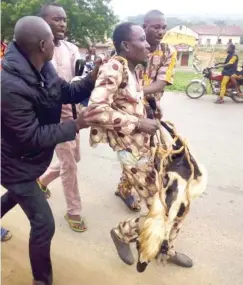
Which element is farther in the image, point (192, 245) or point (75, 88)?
point (192, 245)

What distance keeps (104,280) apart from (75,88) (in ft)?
4.18

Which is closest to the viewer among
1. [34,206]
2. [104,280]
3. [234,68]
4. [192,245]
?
[34,206]

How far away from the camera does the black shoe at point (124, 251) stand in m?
2.53

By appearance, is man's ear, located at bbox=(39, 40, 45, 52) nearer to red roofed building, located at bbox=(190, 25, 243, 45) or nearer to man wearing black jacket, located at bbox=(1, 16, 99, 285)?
man wearing black jacket, located at bbox=(1, 16, 99, 285)

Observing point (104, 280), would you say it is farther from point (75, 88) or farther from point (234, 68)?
point (234, 68)

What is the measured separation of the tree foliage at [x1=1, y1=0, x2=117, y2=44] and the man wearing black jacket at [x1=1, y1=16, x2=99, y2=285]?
72.5 ft

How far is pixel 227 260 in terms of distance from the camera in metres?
2.63

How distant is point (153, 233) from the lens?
204cm

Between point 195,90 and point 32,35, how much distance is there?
8.67 meters

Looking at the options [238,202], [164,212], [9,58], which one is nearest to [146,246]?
[164,212]

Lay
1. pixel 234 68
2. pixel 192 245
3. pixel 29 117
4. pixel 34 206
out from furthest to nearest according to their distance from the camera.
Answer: pixel 234 68 < pixel 192 245 < pixel 34 206 < pixel 29 117

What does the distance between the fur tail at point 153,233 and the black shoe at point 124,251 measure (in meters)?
0.45

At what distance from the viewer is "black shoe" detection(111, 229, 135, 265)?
8.29ft

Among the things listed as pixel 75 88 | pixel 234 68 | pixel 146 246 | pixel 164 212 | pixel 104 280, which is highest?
pixel 75 88
